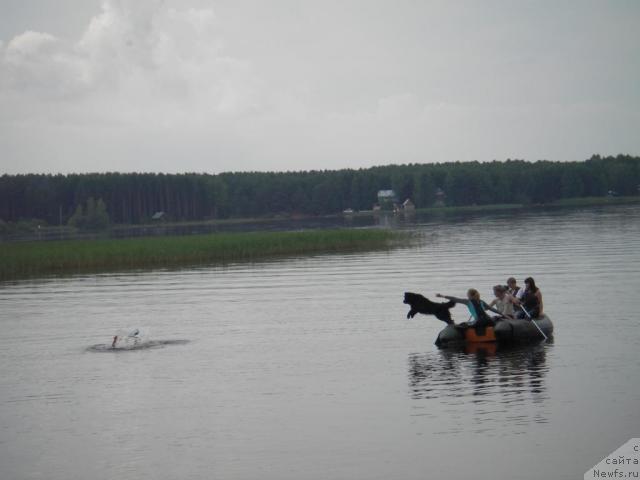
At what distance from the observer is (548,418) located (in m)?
17.5

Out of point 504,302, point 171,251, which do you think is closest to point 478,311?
point 504,302

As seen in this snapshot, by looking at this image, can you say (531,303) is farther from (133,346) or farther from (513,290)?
(133,346)

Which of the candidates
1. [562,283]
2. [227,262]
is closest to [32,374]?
[562,283]

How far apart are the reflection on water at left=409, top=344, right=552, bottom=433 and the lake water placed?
7cm

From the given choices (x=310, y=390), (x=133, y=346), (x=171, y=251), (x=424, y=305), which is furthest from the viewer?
(x=171, y=251)

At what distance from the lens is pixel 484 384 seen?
20.5 metres

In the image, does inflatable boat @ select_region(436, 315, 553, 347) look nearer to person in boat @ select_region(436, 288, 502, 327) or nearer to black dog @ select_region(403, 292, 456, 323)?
person in boat @ select_region(436, 288, 502, 327)

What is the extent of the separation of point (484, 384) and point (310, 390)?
13.1ft

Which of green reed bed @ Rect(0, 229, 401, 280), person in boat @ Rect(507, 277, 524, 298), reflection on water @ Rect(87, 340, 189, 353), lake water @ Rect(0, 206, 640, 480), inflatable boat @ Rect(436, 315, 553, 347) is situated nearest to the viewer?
lake water @ Rect(0, 206, 640, 480)

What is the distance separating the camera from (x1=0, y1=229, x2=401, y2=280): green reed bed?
6144cm

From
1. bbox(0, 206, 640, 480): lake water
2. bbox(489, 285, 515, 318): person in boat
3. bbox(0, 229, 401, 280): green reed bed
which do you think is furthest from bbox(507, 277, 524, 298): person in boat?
bbox(0, 229, 401, 280): green reed bed

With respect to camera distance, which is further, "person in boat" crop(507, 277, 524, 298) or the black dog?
"person in boat" crop(507, 277, 524, 298)

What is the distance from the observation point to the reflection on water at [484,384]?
57.6ft

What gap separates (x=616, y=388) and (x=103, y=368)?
13.4 meters
